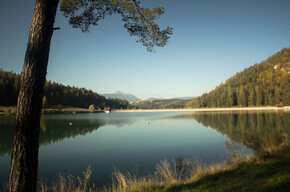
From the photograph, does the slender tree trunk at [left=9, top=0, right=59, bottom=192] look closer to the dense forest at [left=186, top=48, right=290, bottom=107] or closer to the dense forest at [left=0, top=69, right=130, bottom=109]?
the dense forest at [left=0, top=69, right=130, bottom=109]

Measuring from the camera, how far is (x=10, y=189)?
284 centimetres

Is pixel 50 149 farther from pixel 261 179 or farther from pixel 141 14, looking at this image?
pixel 261 179

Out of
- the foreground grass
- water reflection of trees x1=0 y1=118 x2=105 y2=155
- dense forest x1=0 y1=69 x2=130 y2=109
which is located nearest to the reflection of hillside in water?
the foreground grass

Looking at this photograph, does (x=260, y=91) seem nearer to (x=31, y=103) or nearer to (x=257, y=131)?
(x=257, y=131)

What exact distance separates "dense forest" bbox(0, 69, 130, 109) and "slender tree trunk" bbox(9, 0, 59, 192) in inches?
3113

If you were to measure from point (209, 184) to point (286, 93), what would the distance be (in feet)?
283

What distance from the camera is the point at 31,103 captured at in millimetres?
2916

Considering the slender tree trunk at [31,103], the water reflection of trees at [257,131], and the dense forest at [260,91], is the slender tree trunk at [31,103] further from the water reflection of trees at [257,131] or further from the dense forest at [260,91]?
the dense forest at [260,91]

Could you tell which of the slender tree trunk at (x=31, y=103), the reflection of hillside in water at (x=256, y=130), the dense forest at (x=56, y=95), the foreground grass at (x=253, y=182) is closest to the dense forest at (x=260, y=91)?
the reflection of hillside in water at (x=256, y=130)

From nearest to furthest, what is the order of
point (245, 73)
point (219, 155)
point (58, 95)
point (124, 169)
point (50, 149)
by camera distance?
1. point (124, 169)
2. point (219, 155)
3. point (50, 149)
4. point (58, 95)
5. point (245, 73)

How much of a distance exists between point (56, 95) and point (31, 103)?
110639 millimetres

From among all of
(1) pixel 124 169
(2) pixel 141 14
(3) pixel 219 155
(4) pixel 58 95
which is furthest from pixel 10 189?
(4) pixel 58 95

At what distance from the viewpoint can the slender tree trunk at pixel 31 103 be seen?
2832 millimetres

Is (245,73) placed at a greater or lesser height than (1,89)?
greater
